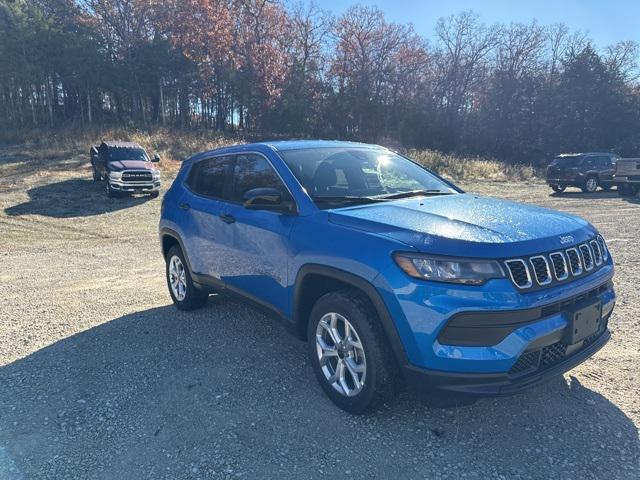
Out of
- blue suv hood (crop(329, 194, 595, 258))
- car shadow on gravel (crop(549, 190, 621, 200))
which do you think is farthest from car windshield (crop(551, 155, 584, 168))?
blue suv hood (crop(329, 194, 595, 258))

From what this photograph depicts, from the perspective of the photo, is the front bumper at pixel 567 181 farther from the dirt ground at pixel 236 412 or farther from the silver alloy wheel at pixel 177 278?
the silver alloy wheel at pixel 177 278

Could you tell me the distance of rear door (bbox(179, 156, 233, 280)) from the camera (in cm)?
439

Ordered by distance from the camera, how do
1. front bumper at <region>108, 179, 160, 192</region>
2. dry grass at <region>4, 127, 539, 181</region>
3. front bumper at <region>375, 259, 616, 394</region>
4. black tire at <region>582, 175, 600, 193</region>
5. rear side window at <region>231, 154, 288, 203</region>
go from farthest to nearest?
1. dry grass at <region>4, 127, 539, 181</region>
2. black tire at <region>582, 175, 600, 193</region>
3. front bumper at <region>108, 179, 160, 192</region>
4. rear side window at <region>231, 154, 288, 203</region>
5. front bumper at <region>375, 259, 616, 394</region>

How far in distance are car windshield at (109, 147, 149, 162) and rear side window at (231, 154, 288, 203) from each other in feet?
47.9

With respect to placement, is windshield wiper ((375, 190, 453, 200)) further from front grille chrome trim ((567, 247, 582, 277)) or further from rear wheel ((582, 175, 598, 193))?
rear wheel ((582, 175, 598, 193))

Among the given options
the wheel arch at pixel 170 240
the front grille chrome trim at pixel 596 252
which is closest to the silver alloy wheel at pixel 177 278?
the wheel arch at pixel 170 240

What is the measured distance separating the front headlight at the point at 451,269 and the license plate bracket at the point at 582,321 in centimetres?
59

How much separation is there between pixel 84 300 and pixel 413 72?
48492mm

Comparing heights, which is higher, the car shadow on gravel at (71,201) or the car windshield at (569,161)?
the car windshield at (569,161)

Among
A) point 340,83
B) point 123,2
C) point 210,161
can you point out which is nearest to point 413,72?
point 340,83

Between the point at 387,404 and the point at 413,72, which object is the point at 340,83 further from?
the point at 387,404

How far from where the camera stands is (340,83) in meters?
47.7

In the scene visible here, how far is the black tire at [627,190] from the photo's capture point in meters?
18.0

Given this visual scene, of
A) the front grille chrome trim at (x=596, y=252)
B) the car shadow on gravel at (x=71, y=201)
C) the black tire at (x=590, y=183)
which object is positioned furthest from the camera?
the black tire at (x=590, y=183)
